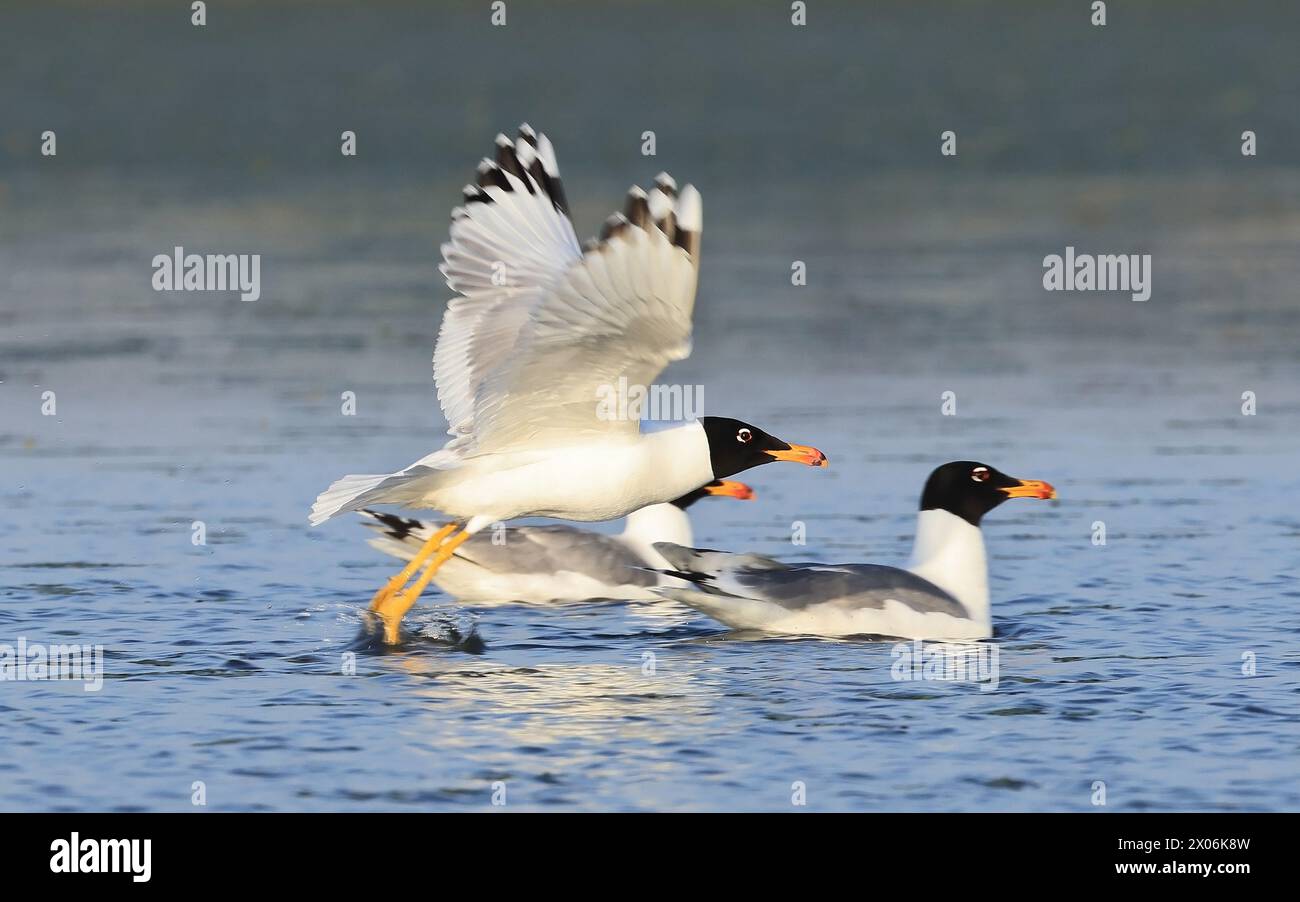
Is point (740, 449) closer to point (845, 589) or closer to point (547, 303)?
point (845, 589)

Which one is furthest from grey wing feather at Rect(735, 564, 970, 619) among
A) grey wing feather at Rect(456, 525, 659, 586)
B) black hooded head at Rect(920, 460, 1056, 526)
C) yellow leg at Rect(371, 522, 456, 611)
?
yellow leg at Rect(371, 522, 456, 611)

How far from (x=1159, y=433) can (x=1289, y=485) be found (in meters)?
2.15

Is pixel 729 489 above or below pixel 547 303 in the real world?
below

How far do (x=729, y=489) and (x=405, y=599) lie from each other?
282 centimetres

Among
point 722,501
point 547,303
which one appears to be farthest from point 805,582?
point 722,501

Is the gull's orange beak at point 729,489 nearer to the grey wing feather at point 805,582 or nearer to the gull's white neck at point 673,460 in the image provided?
the grey wing feather at point 805,582

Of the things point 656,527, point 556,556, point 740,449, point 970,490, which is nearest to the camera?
point 740,449

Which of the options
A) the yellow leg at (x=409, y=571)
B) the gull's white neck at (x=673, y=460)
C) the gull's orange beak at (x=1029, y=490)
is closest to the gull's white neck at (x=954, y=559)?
the gull's orange beak at (x=1029, y=490)

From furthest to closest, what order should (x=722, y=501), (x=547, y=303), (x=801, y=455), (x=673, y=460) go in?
(x=722, y=501) < (x=801, y=455) < (x=673, y=460) < (x=547, y=303)

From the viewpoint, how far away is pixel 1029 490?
1421 centimetres

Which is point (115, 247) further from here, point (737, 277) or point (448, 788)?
point (448, 788)

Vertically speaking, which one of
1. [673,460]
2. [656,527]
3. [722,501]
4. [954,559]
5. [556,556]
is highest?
[722,501]

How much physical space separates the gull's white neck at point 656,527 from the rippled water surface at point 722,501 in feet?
2.02

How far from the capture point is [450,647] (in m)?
13.2
